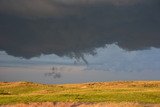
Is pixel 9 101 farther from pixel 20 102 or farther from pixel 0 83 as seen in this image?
pixel 0 83

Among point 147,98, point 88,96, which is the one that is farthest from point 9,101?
point 147,98

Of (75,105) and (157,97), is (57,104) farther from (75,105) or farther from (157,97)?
(157,97)

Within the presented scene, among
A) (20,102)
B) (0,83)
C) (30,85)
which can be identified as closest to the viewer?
(20,102)

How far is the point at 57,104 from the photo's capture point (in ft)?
146

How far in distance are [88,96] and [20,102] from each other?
9075 millimetres

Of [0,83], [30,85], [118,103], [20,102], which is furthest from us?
[0,83]

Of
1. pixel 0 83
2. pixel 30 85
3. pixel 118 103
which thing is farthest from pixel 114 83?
pixel 118 103

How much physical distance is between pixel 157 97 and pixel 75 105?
1100cm

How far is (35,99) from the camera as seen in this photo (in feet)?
155

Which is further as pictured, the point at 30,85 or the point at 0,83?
the point at 0,83

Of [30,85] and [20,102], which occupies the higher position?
[30,85]

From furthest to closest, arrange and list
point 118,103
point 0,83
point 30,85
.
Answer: point 0,83 < point 30,85 < point 118,103

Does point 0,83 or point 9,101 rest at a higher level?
point 0,83

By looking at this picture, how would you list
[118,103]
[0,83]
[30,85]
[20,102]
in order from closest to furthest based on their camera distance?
1. [118,103]
2. [20,102]
3. [30,85]
4. [0,83]
